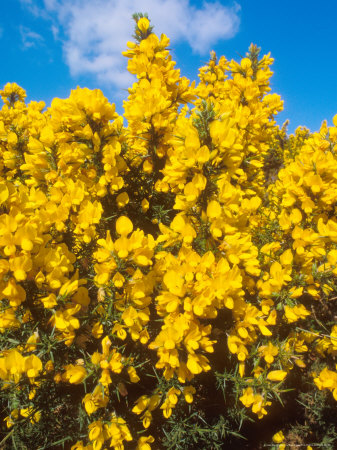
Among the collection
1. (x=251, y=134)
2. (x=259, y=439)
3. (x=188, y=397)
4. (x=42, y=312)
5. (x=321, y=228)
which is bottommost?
(x=259, y=439)

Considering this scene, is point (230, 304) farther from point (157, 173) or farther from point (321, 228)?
point (157, 173)

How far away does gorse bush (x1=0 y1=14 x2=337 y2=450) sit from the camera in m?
1.45

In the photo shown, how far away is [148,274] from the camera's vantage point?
161cm

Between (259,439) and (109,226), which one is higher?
(109,226)

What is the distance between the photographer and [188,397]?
1.68 m

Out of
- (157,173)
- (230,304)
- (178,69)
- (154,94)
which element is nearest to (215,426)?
(230,304)

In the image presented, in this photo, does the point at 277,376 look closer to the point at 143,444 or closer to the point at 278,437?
the point at 143,444

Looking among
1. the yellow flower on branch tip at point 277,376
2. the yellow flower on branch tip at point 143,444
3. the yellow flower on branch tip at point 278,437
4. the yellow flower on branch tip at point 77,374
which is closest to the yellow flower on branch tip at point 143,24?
the yellow flower on branch tip at point 77,374

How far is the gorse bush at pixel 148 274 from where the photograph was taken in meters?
1.45

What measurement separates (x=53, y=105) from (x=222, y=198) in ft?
3.92

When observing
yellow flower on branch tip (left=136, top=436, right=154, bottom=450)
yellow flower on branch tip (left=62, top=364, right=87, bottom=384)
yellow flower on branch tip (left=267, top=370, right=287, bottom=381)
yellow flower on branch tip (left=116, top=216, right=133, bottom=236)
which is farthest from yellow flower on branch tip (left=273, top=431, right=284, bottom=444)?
yellow flower on branch tip (left=116, top=216, right=133, bottom=236)

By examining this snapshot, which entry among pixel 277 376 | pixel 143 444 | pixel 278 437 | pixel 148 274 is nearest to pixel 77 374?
pixel 148 274

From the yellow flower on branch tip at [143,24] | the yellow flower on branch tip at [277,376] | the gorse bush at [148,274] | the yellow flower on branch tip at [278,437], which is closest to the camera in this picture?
the gorse bush at [148,274]

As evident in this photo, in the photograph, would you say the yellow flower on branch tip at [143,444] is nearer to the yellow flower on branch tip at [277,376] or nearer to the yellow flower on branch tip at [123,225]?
the yellow flower on branch tip at [277,376]
